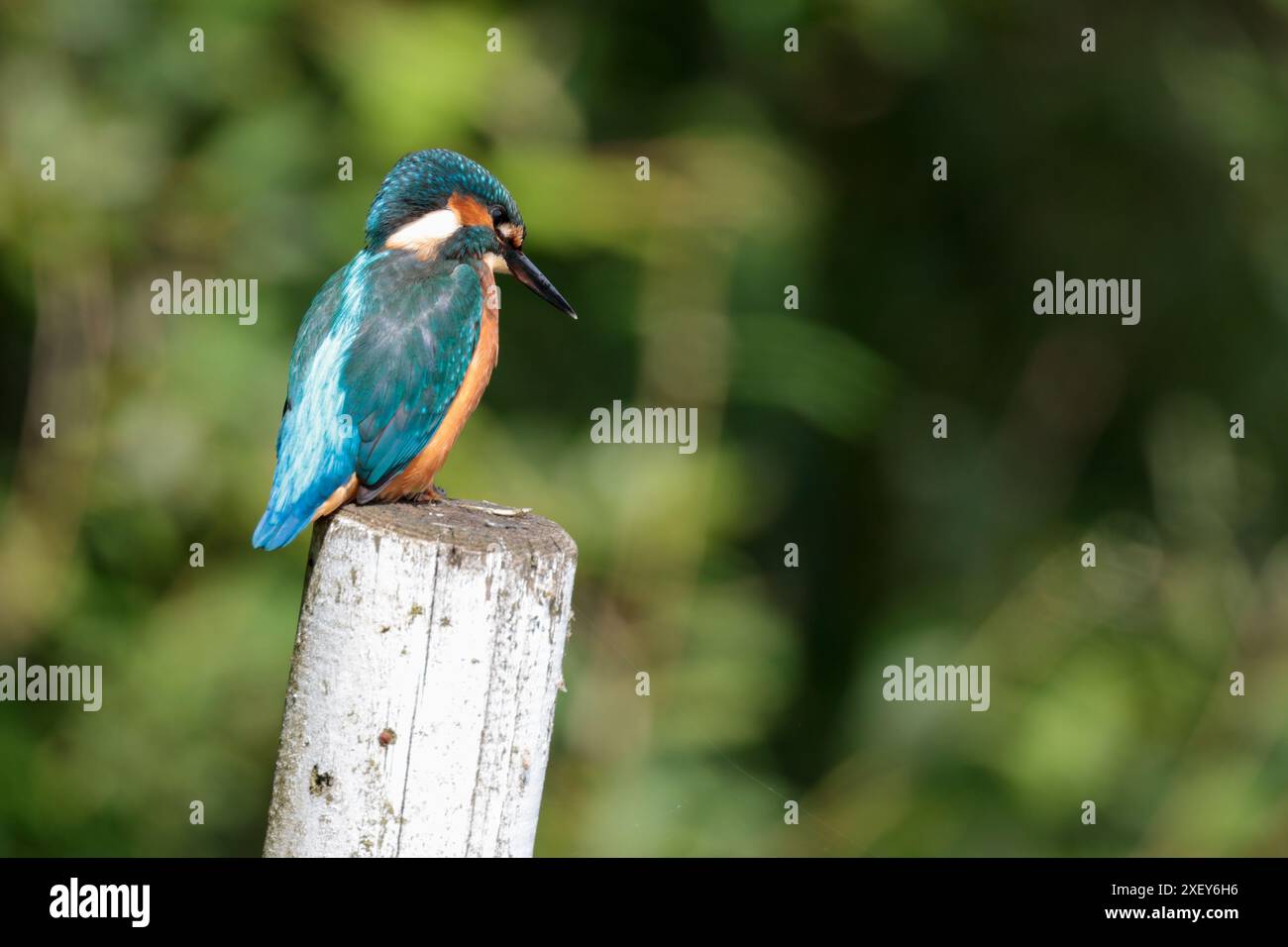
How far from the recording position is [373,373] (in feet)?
9.12

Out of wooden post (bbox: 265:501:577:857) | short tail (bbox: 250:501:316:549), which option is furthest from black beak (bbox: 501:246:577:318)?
wooden post (bbox: 265:501:577:857)

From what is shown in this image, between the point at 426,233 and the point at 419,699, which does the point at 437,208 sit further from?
the point at 419,699

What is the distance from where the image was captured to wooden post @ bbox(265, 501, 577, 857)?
6.63 feet

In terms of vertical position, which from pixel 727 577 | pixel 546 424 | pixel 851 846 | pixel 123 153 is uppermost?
pixel 123 153

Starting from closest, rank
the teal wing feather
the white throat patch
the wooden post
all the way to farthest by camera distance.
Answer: the wooden post
the teal wing feather
the white throat patch

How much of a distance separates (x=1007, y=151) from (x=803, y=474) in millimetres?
1643

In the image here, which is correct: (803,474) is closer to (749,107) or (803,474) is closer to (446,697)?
(749,107)

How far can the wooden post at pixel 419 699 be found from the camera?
202cm

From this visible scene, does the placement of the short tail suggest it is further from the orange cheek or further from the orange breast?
the orange cheek

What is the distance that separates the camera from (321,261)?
4.77m


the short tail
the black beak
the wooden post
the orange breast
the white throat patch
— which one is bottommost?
the wooden post

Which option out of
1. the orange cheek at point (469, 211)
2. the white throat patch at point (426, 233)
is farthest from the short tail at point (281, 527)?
the orange cheek at point (469, 211)

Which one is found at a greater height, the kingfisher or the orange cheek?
the orange cheek

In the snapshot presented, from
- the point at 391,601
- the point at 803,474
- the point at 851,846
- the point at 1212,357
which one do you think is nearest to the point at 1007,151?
the point at 1212,357
